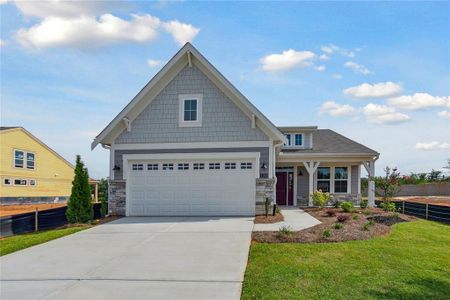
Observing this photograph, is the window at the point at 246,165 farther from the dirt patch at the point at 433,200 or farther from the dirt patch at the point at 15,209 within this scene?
the dirt patch at the point at 15,209

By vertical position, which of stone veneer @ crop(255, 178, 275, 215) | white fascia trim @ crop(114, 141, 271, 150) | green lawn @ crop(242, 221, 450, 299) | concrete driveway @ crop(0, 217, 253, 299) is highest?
white fascia trim @ crop(114, 141, 271, 150)

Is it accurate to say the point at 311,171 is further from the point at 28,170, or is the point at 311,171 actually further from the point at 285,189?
the point at 28,170

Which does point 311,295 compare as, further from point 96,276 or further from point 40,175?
point 40,175

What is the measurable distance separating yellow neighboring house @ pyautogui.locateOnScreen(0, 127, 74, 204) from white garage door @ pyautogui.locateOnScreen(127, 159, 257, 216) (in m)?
18.2

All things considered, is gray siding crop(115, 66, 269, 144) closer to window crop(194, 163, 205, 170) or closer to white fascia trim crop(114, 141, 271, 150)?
white fascia trim crop(114, 141, 271, 150)

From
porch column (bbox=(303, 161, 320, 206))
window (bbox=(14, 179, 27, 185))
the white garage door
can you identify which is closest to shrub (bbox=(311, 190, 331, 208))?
porch column (bbox=(303, 161, 320, 206))

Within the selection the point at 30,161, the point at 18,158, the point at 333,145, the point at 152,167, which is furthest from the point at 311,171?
the point at 30,161

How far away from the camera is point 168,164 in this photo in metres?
15.5

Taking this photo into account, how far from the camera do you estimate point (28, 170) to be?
105ft

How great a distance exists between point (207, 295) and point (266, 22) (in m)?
8.82

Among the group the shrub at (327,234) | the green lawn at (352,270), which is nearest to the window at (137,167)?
the green lawn at (352,270)

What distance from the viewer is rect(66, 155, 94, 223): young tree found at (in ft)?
46.9

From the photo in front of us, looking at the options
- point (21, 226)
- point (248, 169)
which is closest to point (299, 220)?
point (248, 169)

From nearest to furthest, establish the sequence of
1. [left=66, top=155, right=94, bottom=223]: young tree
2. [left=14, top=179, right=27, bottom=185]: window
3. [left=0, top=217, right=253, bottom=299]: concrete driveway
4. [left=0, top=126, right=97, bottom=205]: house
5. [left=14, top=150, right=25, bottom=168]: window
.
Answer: [left=0, top=217, right=253, bottom=299]: concrete driveway, [left=66, top=155, right=94, bottom=223]: young tree, [left=0, top=126, right=97, bottom=205]: house, [left=14, top=179, right=27, bottom=185]: window, [left=14, top=150, right=25, bottom=168]: window
